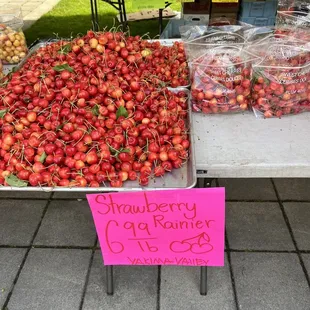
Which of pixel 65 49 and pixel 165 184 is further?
pixel 65 49

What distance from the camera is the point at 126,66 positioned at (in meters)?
1.74

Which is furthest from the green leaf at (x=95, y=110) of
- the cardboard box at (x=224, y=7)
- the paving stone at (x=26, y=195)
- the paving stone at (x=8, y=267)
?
the cardboard box at (x=224, y=7)

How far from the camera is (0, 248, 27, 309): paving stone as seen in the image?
1864 mm

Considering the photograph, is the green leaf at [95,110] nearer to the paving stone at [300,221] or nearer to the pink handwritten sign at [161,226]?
the pink handwritten sign at [161,226]

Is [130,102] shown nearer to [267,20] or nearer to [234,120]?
[234,120]

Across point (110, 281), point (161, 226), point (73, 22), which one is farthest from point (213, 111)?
point (73, 22)

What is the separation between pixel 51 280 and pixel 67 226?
0.39 metres

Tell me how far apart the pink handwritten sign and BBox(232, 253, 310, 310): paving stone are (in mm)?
360

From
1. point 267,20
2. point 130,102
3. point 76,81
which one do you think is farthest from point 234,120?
point 267,20

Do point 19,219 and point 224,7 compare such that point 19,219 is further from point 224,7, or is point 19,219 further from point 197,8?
point 224,7

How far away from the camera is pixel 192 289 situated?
1.82 metres

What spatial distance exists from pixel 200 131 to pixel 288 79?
0.45 meters

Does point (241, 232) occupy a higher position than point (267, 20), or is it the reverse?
point (267, 20)

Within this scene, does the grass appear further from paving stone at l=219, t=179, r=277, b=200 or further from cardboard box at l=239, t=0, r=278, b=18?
paving stone at l=219, t=179, r=277, b=200
